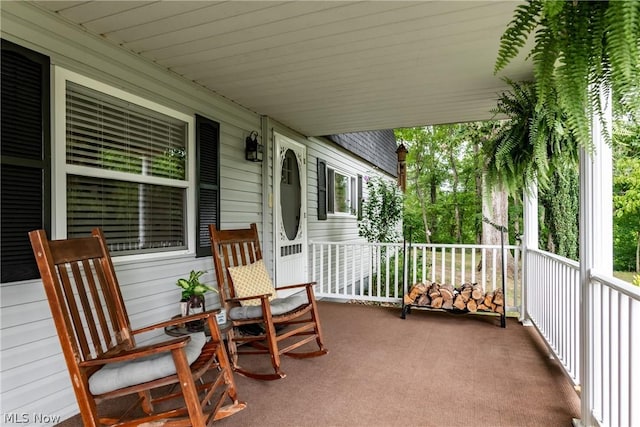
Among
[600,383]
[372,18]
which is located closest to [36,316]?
[372,18]

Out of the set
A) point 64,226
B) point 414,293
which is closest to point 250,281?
point 64,226

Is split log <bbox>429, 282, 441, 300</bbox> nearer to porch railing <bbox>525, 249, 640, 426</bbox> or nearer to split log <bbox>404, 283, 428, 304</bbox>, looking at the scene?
split log <bbox>404, 283, 428, 304</bbox>

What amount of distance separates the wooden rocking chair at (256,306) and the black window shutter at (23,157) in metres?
1.33

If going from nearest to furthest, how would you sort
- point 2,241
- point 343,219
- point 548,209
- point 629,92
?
point 629,92 → point 2,241 → point 548,209 → point 343,219

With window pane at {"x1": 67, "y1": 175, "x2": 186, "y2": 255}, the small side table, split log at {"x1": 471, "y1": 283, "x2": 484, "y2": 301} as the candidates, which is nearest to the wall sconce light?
window pane at {"x1": 67, "y1": 175, "x2": 186, "y2": 255}

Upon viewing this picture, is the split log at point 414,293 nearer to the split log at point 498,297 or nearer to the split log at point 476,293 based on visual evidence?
the split log at point 476,293

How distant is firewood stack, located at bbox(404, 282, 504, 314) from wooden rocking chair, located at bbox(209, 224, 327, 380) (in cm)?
153

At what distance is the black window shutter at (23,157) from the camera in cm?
195

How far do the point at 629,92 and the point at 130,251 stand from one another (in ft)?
9.54

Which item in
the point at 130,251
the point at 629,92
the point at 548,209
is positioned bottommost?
the point at 130,251

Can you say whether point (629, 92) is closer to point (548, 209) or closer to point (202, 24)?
point (202, 24)

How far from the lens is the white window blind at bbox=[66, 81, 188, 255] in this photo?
2.40 metres

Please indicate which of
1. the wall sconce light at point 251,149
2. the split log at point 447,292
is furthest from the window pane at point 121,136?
the split log at point 447,292

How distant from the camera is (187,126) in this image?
10.9 ft
